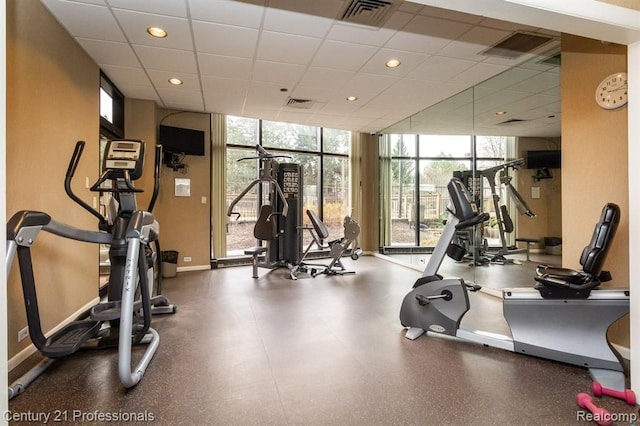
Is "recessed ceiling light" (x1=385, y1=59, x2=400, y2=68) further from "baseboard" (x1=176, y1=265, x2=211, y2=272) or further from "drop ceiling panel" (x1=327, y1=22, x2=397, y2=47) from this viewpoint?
"baseboard" (x1=176, y1=265, x2=211, y2=272)

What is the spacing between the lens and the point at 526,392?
6.52 ft

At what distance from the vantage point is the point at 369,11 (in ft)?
9.06

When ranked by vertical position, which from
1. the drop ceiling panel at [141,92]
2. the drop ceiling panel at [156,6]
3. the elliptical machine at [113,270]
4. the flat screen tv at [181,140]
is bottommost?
the elliptical machine at [113,270]

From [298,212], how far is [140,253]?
3939 millimetres

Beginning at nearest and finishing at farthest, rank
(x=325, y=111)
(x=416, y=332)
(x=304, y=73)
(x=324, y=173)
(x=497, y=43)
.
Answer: (x=416, y=332)
(x=497, y=43)
(x=304, y=73)
(x=325, y=111)
(x=324, y=173)

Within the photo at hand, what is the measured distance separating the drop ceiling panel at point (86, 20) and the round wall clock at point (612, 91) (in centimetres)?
427

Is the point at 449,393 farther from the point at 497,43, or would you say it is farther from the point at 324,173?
the point at 324,173

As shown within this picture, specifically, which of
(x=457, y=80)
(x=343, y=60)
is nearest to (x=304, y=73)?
(x=343, y=60)

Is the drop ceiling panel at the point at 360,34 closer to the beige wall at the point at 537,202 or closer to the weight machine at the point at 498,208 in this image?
the weight machine at the point at 498,208

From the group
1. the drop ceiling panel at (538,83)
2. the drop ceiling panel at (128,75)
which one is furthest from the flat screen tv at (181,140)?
the drop ceiling panel at (538,83)

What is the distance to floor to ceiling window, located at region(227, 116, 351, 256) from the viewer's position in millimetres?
6336

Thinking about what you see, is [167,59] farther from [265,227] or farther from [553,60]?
[553,60]

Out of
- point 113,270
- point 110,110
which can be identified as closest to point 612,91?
point 113,270

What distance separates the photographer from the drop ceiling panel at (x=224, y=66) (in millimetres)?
3648
